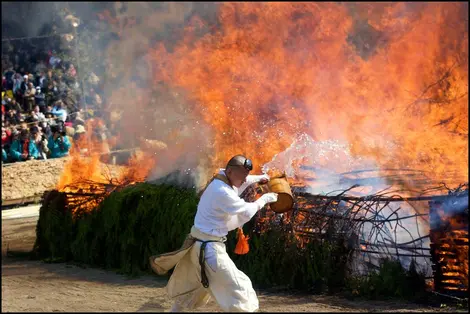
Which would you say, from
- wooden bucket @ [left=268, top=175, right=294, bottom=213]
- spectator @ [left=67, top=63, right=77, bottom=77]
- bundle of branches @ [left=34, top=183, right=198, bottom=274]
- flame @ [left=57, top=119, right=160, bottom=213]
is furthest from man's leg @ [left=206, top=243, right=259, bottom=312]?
spectator @ [left=67, top=63, right=77, bottom=77]

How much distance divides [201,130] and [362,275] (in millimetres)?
4305

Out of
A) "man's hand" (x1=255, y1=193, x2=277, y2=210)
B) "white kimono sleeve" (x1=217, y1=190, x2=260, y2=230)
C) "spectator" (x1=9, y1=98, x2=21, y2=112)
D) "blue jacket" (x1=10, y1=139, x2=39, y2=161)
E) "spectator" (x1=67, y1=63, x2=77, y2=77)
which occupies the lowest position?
"white kimono sleeve" (x1=217, y1=190, x2=260, y2=230)

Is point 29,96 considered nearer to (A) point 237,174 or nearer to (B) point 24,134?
(B) point 24,134

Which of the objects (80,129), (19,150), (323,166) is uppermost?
(80,129)

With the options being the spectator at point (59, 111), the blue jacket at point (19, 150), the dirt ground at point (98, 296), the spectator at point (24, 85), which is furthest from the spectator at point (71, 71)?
the dirt ground at point (98, 296)

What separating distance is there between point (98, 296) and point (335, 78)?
5472 mm

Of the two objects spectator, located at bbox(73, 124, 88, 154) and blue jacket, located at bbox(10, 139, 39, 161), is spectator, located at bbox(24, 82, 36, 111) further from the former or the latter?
spectator, located at bbox(73, 124, 88, 154)

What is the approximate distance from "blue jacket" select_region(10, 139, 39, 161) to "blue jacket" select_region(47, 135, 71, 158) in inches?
14.1

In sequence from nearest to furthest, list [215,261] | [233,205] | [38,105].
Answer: [233,205], [215,261], [38,105]

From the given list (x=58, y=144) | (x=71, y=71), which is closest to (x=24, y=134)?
(x=58, y=144)

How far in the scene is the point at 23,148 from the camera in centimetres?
1794

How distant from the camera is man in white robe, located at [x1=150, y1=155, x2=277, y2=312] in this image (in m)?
6.41

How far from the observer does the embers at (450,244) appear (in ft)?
23.5

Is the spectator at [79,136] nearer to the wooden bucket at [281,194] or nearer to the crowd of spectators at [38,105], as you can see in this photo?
the crowd of spectators at [38,105]
